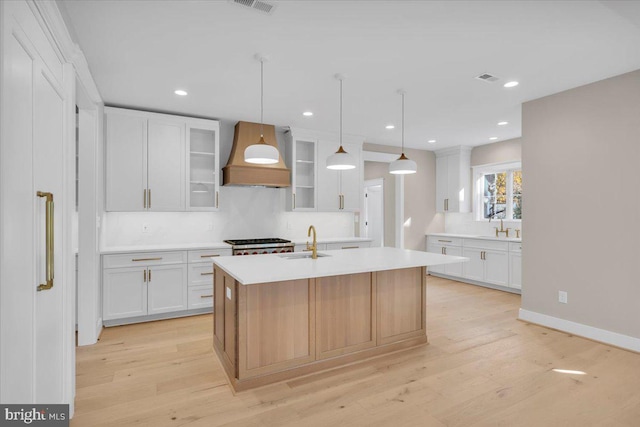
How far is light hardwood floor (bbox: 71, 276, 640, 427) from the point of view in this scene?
2195 mm

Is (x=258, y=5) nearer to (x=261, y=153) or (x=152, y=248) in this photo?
(x=261, y=153)

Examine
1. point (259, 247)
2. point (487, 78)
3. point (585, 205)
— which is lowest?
point (259, 247)

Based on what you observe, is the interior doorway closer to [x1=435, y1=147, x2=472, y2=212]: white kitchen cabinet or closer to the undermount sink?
[x1=435, y1=147, x2=472, y2=212]: white kitchen cabinet

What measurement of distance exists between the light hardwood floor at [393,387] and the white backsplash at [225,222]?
1368mm

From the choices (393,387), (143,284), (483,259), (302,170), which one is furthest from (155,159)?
(483,259)

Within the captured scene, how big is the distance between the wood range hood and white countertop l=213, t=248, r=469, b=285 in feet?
5.32

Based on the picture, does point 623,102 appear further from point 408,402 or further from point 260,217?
point 260,217

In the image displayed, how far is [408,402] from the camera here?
2371mm

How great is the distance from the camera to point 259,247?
4562 millimetres

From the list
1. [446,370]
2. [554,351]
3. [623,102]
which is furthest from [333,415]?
[623,102]

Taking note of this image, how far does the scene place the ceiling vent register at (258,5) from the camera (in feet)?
7.06

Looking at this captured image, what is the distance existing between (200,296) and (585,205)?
4.50 meters

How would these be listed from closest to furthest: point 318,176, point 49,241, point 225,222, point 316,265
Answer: point 49,241 < point 316,265 < point 225,222 < point 318,176

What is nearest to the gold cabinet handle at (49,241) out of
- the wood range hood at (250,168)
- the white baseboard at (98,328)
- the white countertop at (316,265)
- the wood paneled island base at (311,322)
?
the white countertop at (316,265)
